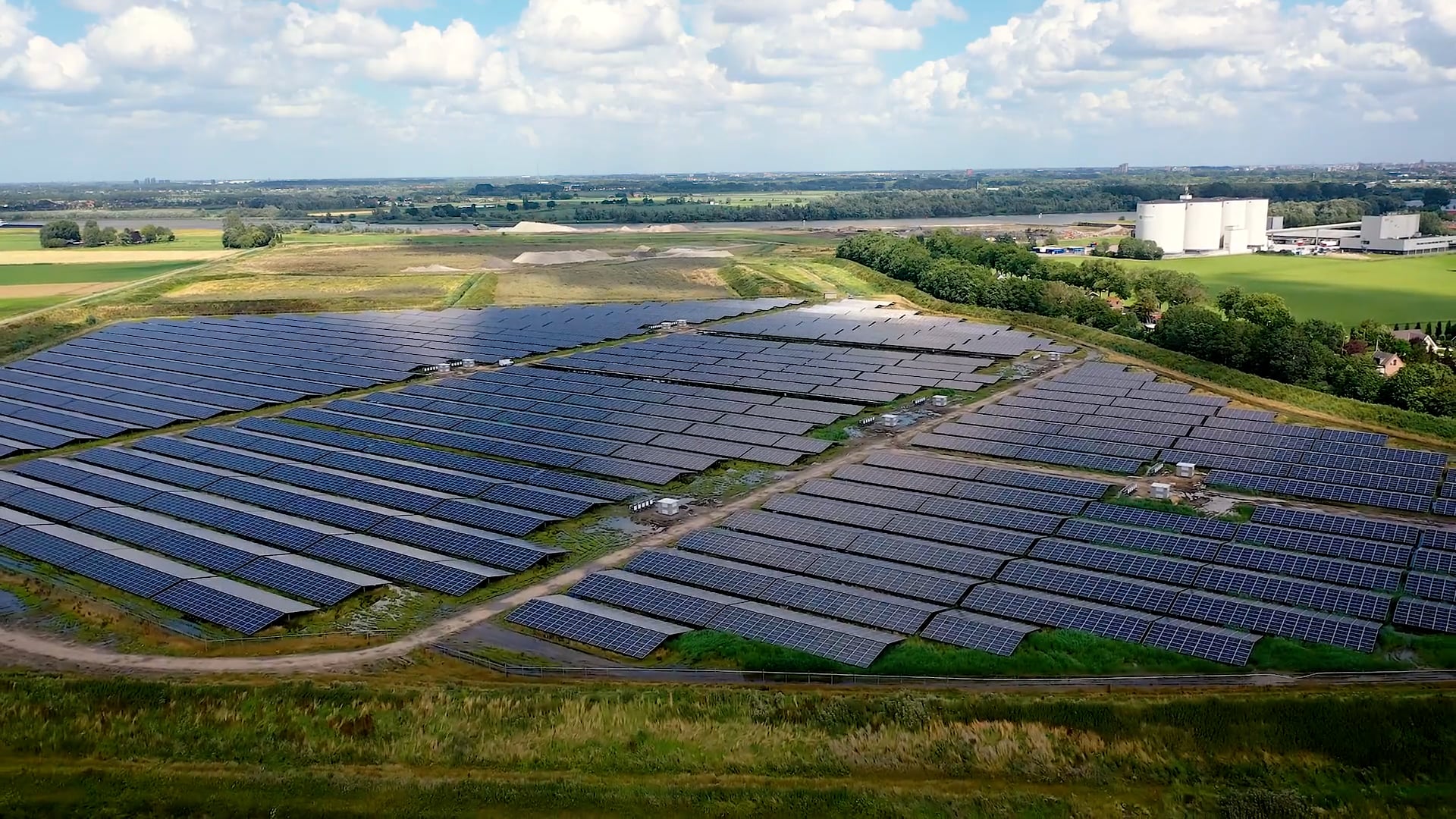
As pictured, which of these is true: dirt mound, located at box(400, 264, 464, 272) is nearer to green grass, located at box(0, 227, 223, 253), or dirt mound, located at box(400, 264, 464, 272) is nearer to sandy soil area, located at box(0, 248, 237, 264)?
sandy soil area, located at box(0, 248, 237, 264)

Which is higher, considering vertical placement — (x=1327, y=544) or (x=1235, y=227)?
(x=1235, y=227)

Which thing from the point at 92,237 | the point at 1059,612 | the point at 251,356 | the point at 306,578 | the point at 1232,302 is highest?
the point at 92,237

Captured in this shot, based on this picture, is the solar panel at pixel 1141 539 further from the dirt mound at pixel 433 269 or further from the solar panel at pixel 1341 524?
the dirt mound at pixel 433 269

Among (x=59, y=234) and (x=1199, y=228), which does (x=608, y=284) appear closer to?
(x=1199, y=228)

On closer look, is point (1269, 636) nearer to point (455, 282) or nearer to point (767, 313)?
point (767, 313)

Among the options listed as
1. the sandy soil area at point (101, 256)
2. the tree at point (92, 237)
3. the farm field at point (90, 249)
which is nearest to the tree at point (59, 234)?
the tree at point (92, 237)

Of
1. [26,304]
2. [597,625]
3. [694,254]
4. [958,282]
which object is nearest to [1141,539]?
[597,625]
